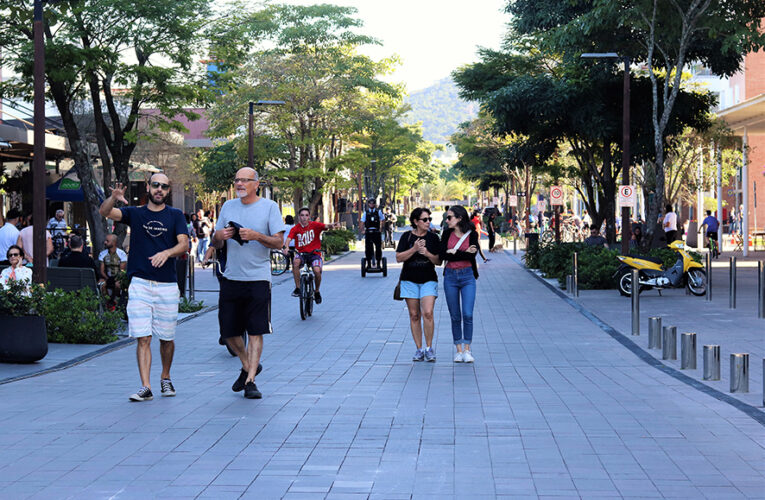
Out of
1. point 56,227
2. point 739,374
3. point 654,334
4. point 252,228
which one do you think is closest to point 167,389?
point 252,228

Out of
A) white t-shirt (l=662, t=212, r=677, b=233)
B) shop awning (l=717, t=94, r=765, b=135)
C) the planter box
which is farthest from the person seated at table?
shop awning (l=717, t=94, r=765, b=135)

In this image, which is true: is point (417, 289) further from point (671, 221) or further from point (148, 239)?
point (671, 221)

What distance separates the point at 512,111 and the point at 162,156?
3358 centimetres

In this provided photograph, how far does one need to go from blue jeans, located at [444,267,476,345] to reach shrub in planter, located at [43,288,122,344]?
16.1ft

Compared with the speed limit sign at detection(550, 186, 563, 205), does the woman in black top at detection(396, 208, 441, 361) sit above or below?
below

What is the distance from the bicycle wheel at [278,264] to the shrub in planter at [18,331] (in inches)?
701

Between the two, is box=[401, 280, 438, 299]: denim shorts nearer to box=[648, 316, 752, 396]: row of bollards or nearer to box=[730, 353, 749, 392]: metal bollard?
box=[648, 316, 752, 396]: row of bollards

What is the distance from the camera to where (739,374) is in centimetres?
948

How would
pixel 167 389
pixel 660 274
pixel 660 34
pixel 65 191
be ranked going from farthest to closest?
1. pixel 65 191
2. pixel 660 34
3. pixel 660 274
4. pixel 167 389

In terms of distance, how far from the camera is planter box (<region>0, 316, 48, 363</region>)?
11.5 m

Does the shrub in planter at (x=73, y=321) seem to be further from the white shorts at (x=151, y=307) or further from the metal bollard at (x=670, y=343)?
the metal bollard at (x=670, y=343)

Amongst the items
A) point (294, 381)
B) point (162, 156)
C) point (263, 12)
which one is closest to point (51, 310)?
point (294, 381)

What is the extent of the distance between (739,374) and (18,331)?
7.68 m

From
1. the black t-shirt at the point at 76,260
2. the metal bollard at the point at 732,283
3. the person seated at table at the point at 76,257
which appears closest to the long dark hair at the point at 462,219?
the black t-shirt at the point at 76,260
